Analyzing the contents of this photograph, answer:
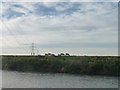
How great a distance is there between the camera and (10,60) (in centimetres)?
2819

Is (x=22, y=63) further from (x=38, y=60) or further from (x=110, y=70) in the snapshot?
(x=110, y=70)

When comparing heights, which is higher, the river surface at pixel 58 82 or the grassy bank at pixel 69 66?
the grassy bank at pixel 69 66

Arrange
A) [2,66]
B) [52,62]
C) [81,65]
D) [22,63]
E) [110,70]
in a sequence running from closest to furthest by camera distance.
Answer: [110,70]
[81,65]
[52,62]
[22,63]
[2,66]

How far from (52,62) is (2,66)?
289 inches

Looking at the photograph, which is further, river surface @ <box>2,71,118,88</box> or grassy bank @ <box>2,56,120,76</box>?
grassy bank @ <box>2,56,120,76</box>

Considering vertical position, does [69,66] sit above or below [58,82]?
above

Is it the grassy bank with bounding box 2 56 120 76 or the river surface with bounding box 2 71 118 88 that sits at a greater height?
the grassy bank with bounding box 2 56 120 76

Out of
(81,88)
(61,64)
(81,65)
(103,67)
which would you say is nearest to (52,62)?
(61,64)

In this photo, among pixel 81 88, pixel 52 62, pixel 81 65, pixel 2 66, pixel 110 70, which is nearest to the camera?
pixel 81 88

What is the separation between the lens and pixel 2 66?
1160 inches

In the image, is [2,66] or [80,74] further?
[2,66]

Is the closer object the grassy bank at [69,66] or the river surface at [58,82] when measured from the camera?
the river surface at [58,82]

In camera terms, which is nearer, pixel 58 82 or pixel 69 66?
pixel 58 82

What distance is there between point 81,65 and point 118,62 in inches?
133
